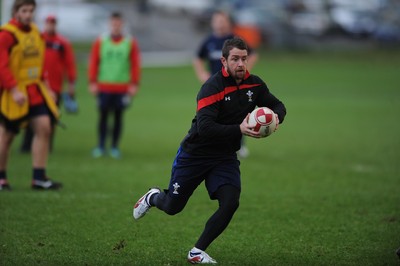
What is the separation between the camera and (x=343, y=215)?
8805 mm

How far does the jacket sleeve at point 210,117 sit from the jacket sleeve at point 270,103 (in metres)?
0.50

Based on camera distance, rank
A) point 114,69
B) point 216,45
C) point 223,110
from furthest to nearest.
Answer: point 114,69
point 216,45
point 223,110

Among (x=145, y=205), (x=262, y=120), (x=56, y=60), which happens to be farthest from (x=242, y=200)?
(x=56, y=60)

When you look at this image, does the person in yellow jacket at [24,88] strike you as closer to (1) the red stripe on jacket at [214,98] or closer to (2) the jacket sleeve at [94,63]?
(2) the jacket sleeve at [94,63]

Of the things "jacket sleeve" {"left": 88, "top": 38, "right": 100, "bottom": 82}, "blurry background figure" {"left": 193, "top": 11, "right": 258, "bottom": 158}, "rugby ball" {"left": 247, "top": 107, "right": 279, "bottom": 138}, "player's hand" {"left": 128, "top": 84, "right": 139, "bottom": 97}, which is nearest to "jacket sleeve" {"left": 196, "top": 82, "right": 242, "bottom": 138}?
"rugby ball" {"left": 247, "top": 107, "right": 279, "bottom": 138}

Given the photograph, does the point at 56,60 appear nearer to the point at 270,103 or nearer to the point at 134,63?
the point at 134,63

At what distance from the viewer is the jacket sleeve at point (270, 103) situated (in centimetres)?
686

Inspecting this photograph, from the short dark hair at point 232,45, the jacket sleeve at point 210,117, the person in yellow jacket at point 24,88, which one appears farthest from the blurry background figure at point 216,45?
the jacket sleeve at point 210,117

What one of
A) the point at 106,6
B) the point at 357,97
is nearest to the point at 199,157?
the point at 357,97

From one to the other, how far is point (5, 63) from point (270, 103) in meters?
3.90

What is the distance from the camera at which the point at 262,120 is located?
6.34 meters

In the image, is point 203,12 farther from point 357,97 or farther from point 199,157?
point 199,157

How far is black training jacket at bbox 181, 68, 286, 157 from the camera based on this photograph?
6477mm

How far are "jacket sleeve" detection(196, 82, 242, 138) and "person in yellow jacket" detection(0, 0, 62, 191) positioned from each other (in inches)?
140
